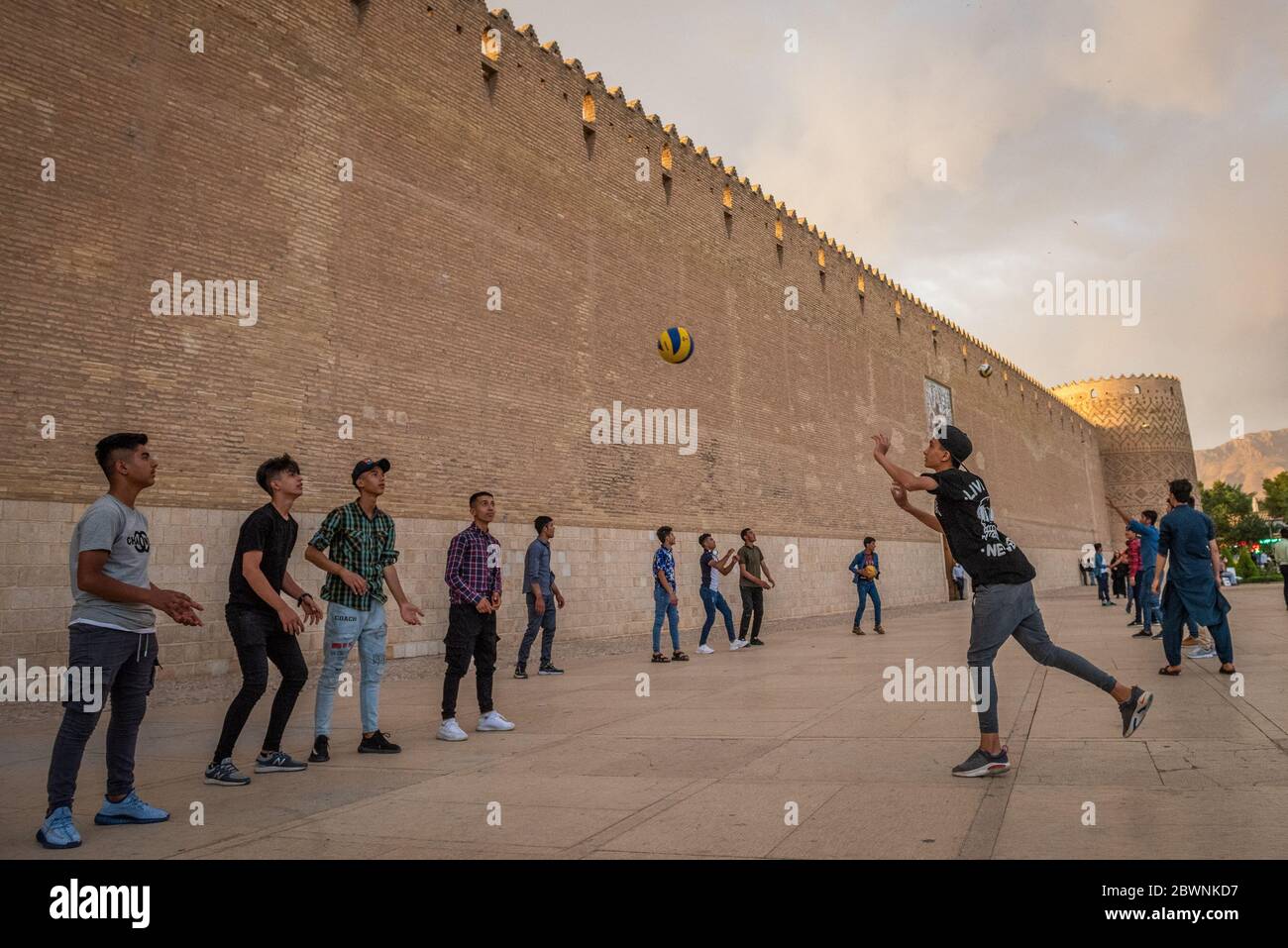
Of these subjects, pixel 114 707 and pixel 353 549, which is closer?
pixel 114 707

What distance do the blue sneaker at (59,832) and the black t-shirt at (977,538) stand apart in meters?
4.33

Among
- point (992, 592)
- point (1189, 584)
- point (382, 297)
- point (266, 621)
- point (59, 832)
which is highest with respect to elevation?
point (382, 297)

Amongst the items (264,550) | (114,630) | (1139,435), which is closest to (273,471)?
(264,550)

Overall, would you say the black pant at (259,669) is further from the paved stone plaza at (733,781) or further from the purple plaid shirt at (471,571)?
the purple plaid shirt at (471,571)

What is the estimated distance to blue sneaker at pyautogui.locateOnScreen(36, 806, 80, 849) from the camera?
368 cm

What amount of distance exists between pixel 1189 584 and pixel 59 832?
8.55m

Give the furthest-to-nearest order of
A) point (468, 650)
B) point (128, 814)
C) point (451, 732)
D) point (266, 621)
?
point (468, 650) → point (451, 732) → point (266, 621) → point (128, 814)

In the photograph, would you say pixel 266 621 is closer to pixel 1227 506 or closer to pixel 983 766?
pixel 983 766

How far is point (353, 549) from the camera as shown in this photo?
5.81 m

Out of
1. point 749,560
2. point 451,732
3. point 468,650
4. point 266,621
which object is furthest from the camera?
point 749,560
